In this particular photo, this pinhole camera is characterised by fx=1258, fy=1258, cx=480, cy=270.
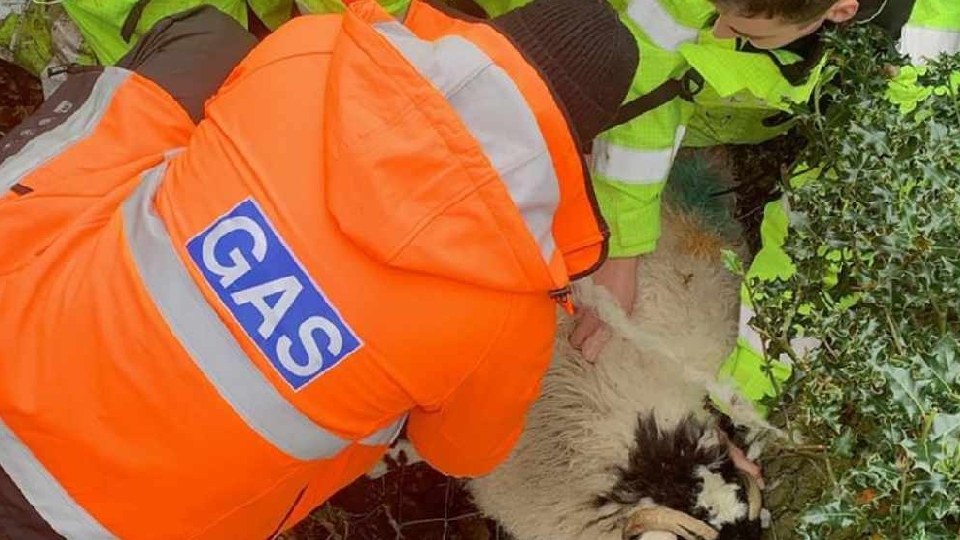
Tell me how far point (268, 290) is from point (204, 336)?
0.30 feet

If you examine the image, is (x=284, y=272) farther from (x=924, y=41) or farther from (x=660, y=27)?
(x=924, y=41)

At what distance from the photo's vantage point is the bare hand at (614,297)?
70.8 inches

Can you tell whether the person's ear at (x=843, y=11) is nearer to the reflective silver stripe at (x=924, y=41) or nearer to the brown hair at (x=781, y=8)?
the brown hair at (x=781, y=8)

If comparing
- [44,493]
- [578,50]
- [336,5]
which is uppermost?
[578,50]

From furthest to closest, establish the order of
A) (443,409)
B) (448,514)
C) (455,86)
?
1. (448,514)
2. (443,409)
3. (455,86)

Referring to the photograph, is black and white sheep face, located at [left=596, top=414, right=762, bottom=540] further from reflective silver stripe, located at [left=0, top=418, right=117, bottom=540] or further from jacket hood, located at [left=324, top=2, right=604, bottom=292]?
reflective silver stripe, located at [left=0, top=418, right=117, bottom=540]

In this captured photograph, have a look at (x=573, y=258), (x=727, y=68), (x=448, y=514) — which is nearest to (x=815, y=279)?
(x=573, y=258)

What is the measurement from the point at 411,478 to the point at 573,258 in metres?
0.77

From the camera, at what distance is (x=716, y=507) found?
160 centimetres

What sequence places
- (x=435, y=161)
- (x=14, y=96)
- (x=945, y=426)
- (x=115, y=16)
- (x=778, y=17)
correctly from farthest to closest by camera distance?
(x=14, y=96) < (x=115, y=16) < (x=778, y=17) < (x=435, y=161) < (x=945, y=426)

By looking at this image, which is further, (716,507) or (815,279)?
(716,507)

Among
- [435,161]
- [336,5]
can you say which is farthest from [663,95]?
[435,161]

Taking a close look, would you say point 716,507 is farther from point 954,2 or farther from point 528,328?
point 954,2

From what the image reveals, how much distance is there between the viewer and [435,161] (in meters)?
1.26
